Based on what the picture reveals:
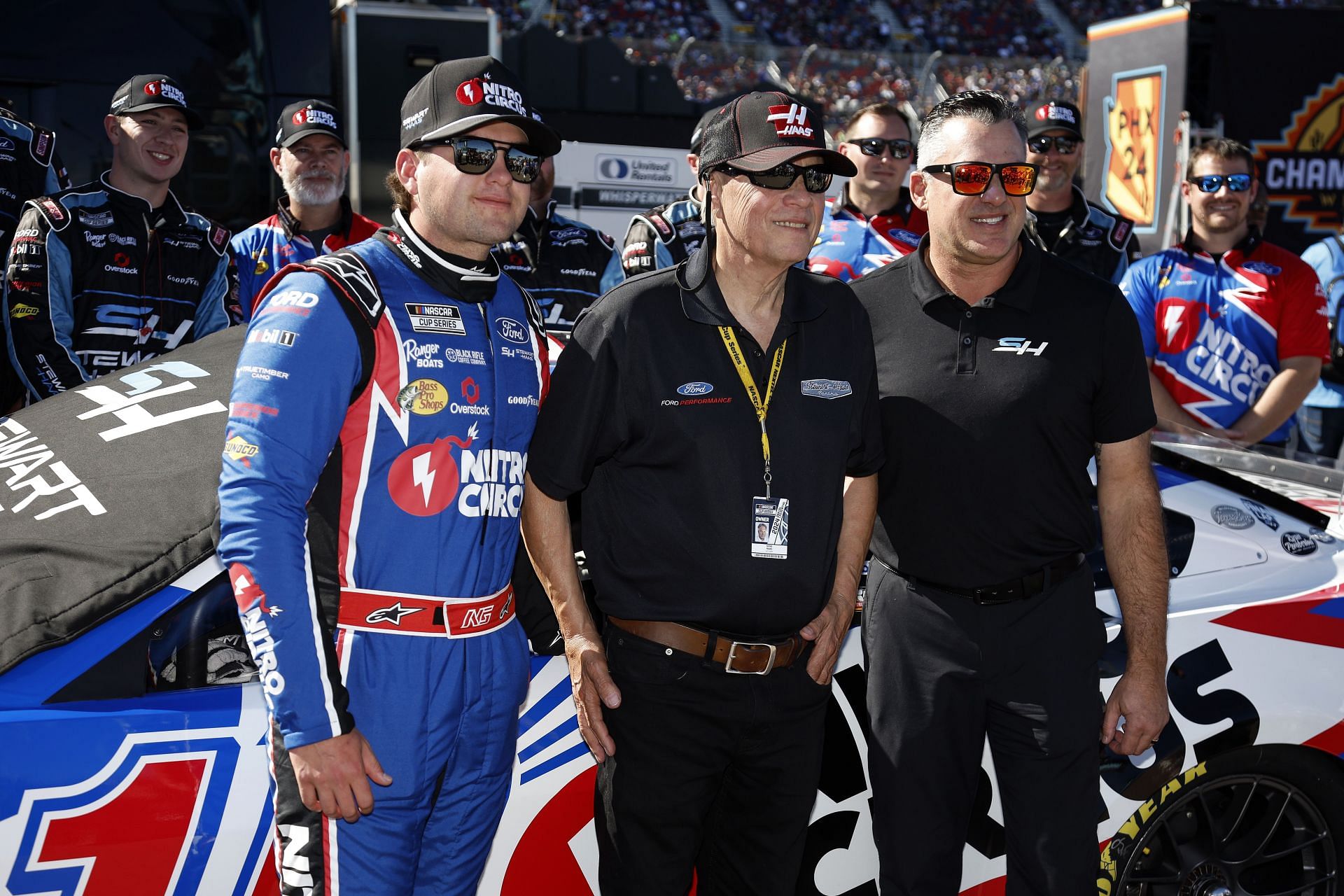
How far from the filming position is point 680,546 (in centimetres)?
218

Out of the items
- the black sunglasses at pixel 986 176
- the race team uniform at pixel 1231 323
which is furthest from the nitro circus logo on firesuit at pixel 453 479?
the race team uniform at pixel 1231 323

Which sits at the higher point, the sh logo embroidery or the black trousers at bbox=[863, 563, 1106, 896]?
the sh logo embroidery

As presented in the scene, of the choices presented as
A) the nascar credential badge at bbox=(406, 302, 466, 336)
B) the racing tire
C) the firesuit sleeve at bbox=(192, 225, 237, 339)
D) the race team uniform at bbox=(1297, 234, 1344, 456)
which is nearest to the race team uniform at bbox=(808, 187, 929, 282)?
the race team uniform at bbox=(1297, 234, 1344, 456)

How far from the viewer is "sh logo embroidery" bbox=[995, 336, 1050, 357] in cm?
238

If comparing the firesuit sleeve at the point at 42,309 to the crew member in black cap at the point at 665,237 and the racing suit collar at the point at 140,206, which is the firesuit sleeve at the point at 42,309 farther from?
the crew member in black cap at the point at 665,237

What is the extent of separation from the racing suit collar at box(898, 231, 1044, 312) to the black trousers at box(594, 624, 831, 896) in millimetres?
800

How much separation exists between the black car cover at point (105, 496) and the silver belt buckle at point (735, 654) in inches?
35.4

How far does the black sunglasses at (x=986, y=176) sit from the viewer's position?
240cm

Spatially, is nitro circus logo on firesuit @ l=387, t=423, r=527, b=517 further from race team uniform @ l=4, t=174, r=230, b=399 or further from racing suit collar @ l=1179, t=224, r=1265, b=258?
racing suit collar @ l=1179, t=224, r=1265, b=258

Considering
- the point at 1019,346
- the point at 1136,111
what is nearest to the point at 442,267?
the point at 1019,346

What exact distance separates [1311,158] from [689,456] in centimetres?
837

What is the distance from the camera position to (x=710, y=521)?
7.15ft

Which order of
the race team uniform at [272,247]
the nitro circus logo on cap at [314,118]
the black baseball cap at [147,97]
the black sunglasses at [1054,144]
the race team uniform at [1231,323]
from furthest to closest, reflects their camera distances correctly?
the black sunglasses at [1054,144]
the race team uniform at [272,247]
the nitro circus logo on cap at [314,118]
the race team uniform at [1231,323]
the black baseball cap at [147,97]

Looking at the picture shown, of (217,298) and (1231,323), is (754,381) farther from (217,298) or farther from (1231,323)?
(1231,323)
